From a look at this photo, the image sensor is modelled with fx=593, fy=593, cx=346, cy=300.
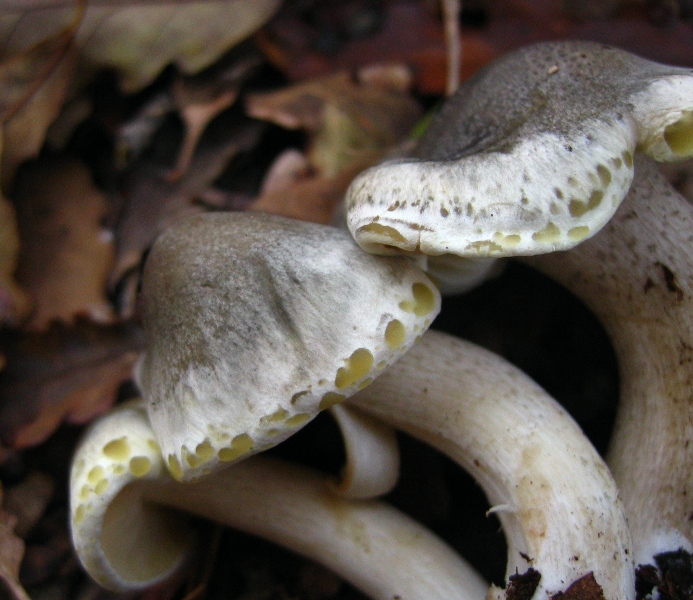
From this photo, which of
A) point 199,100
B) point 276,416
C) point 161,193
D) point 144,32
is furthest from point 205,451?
point 144,32

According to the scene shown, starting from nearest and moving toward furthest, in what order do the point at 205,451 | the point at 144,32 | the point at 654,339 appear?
the point at 205,451
the point at 654,339
the point at 144,32

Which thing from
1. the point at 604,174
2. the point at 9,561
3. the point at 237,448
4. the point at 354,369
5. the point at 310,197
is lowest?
the point at 9,561

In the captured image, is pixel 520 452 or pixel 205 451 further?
pixel 520 452

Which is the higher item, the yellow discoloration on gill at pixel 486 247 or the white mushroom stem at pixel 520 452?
the yellow discoloration on gill at pixel 486 247

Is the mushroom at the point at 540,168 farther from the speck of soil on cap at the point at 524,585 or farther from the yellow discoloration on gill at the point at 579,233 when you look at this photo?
the speck of soil on cap at the point at 524,585

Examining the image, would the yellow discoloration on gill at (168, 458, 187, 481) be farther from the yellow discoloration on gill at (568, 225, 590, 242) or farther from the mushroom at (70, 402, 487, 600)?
the yellow discoloration on gill at (568, 225, 590, 242)

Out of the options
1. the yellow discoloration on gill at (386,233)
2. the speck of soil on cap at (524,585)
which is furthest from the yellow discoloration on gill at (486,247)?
the speck of soil on cap at (524,585)

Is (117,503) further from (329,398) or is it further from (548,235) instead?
(548,235)
